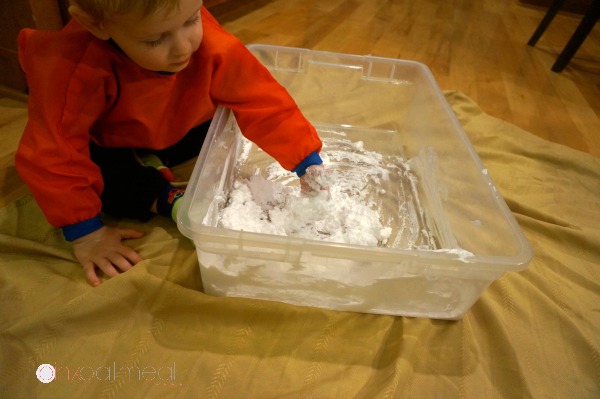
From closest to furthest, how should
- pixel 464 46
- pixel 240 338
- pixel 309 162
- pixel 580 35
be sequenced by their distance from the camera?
pixel 240 338, pixel 309 162, pixel 580 35, pixel 464 46

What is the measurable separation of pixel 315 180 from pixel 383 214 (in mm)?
149

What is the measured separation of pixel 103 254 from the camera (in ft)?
1.67

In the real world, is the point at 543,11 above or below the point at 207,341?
above

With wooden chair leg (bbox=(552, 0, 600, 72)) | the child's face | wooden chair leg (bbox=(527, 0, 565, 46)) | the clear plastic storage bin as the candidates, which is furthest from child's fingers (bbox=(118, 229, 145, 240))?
wooden chair leg (bbox=(527, 0, 565, 46))

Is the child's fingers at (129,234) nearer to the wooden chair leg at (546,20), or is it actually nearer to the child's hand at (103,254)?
the child's hand at (103,254)

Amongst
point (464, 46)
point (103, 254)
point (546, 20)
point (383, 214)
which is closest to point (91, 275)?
point (103, 254)

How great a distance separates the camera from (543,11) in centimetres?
199

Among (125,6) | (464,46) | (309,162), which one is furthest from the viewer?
(464,46)

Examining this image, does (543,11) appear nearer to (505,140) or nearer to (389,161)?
(505,140)

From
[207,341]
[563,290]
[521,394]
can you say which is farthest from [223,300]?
[563,290]

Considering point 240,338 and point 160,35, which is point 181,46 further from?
point 240,338

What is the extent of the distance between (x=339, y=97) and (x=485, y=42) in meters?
1.00

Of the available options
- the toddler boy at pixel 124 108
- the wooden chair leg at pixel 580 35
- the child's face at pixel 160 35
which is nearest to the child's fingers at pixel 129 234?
the toddler boy at pixel 124 108

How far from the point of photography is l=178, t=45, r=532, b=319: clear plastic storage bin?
1.34 ft
